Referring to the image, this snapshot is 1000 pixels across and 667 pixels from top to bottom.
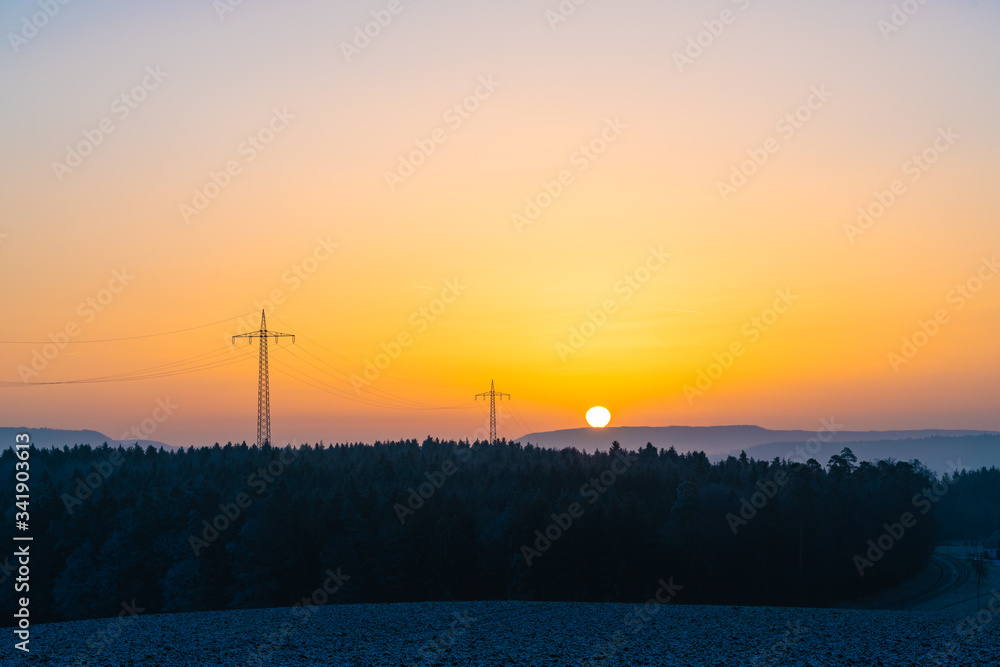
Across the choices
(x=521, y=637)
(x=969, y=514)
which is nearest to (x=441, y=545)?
(x=521, y=637)

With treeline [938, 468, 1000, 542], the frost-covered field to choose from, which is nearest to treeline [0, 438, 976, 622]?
the frost-covered field

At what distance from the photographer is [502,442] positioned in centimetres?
19325

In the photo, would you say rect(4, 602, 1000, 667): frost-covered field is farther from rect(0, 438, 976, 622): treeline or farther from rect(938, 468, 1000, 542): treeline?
rect(938, 468, 1000, 542): treeline

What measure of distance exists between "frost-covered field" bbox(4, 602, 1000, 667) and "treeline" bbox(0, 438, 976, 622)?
37.7 ft

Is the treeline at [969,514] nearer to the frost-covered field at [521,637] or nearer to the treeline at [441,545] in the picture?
the treeline at [441,545]

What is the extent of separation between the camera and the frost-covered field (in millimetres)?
51000

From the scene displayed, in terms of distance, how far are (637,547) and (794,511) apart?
17.9m

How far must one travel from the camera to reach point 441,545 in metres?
91.1

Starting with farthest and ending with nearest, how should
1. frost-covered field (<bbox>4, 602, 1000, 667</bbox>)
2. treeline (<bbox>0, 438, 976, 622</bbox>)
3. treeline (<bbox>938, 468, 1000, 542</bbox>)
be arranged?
treeline (<bbox>938, 468, 1000, 542</bbox>)
treeline (<bbox>0, 438, 976, 622</bbox>)
frost-covered field (<bbox>4, 602, 1000, 667</bbox>)

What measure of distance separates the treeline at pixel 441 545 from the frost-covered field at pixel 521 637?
1148cm

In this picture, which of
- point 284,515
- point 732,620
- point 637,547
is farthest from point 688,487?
point 284,515

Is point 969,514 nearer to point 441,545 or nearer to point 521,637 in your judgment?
point 441,545

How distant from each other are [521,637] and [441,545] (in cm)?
3355

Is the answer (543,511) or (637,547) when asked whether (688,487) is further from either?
(543,511)
